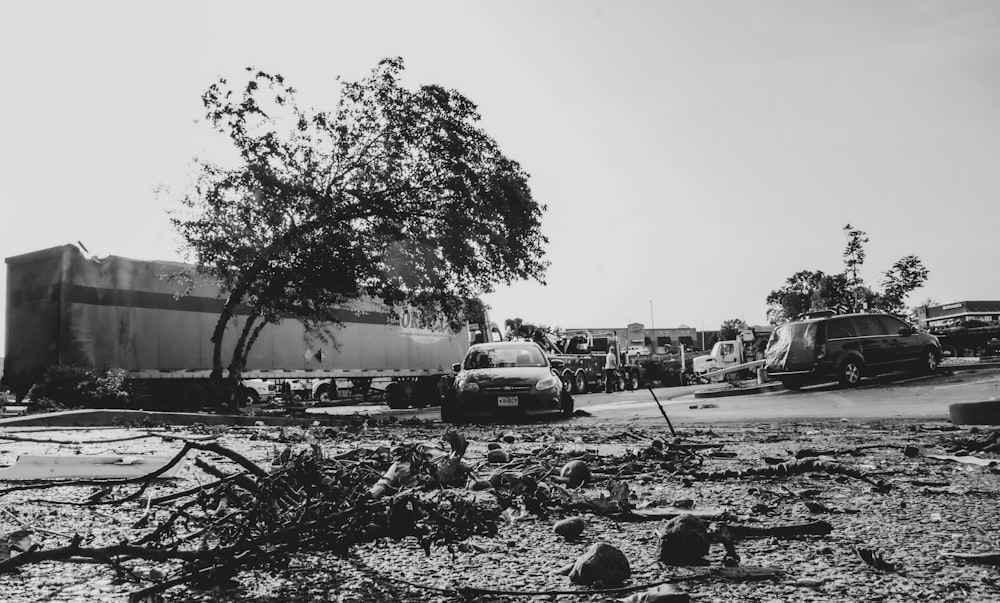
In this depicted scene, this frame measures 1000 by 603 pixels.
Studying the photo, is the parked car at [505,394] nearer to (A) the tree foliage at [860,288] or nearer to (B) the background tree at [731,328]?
(A) the tree foliage at [860,288]

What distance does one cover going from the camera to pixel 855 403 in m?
13.0

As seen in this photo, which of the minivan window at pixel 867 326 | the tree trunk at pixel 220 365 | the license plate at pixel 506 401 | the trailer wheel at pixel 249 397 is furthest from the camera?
the trailer wheel at pixel 249 397

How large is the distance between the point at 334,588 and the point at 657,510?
136 cm

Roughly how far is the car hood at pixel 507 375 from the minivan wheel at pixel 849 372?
8820 millimetres

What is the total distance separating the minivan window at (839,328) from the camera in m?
17.9

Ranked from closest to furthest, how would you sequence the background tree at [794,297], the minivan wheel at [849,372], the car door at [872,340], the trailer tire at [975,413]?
the trailer tire at [975,413]
the minivan wheel at [849,372]
the car door at [872,340]
the background tree at [794,297]

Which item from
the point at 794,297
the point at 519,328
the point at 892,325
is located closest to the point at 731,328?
the point at 794,297

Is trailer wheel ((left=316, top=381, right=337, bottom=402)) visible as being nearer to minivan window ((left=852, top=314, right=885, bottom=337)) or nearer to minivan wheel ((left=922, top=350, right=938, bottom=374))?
minivan window ((left=852, top=314, right=885, bottom=337))

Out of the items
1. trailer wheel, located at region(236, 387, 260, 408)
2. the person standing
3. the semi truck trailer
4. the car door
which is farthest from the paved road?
trailer wheel, located at region(236, 387, 260, 408)

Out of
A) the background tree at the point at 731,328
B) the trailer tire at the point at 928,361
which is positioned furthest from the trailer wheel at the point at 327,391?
the background tree at the point at 731,328

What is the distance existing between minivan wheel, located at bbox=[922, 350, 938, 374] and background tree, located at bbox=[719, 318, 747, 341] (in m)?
65.5

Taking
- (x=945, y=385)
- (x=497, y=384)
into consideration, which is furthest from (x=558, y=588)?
(x=945, y=385)

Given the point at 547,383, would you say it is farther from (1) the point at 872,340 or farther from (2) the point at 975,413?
(1) the point at 872,340

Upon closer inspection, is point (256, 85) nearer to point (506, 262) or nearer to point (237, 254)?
point (237, 254)
